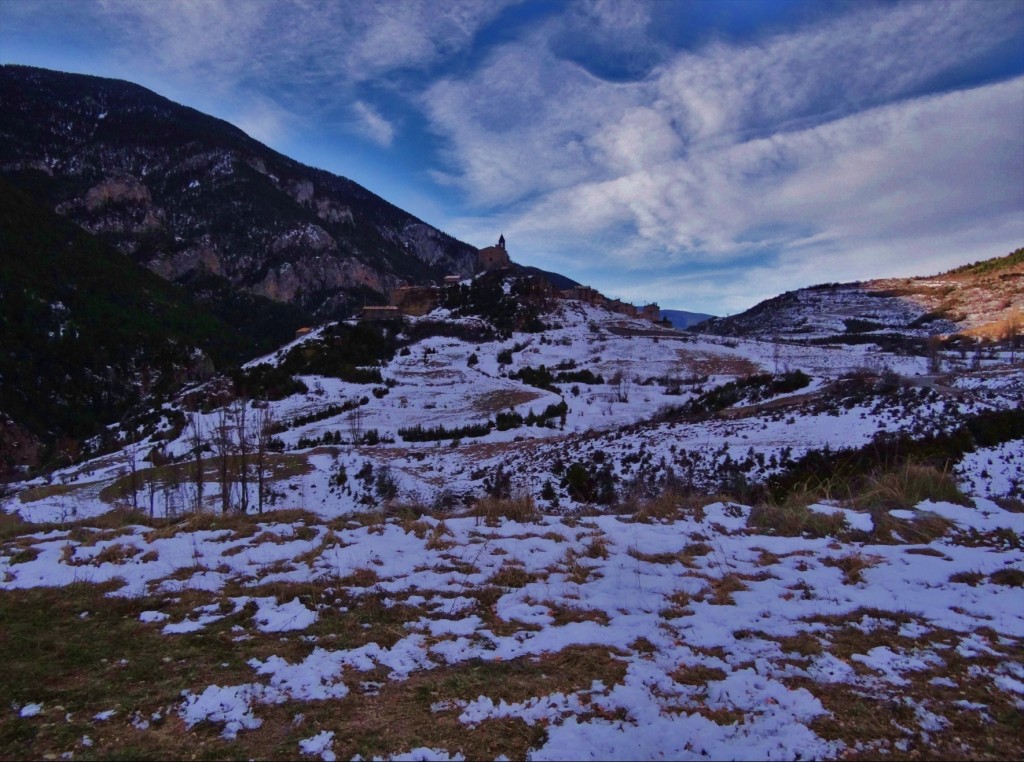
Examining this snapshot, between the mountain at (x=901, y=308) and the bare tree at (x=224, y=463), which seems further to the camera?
the mountain at (x=901, y=308)

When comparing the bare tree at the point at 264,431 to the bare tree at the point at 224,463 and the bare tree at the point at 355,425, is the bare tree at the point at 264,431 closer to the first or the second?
the bare tree at the point at 224,463

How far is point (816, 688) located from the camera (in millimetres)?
3018

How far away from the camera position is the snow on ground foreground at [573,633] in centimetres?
271

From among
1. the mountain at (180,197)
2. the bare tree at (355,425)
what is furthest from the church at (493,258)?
the bare tree at (355,425)

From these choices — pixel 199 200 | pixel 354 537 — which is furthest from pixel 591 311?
pixel 199 200

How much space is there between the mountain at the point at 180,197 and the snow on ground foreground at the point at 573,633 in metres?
141

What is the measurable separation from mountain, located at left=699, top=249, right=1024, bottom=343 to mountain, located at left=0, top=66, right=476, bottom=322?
323ft

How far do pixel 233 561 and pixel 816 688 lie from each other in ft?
18.0

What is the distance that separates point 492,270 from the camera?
313 feet

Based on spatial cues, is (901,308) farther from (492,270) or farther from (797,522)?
(797,522)

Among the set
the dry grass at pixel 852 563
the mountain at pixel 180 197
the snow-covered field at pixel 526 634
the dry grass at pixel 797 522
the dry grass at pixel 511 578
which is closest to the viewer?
the snow-covered field at pixel 526 634

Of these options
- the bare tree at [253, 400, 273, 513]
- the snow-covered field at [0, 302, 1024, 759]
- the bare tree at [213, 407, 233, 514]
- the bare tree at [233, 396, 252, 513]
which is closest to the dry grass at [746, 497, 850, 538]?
the snow-covered field at [0, 302, 1024, 759]

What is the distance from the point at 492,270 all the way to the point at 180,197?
106458mm

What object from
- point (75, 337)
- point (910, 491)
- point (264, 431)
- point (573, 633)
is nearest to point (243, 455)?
point (264, 431)
